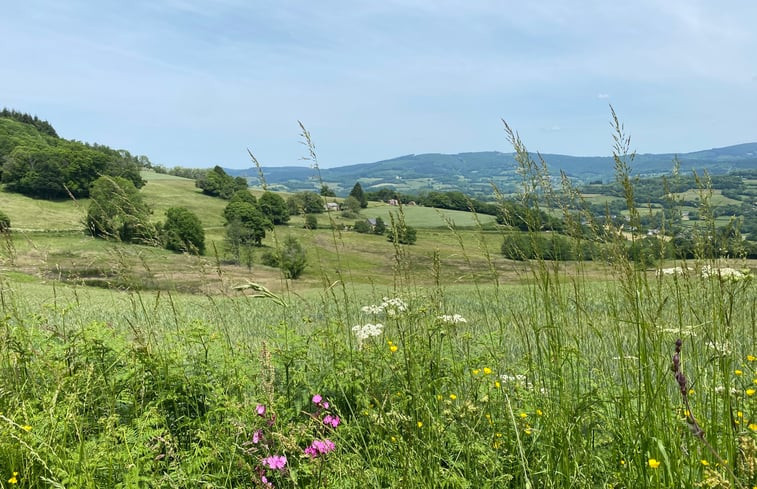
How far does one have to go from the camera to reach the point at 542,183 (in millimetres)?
3064

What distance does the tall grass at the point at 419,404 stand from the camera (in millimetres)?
2148

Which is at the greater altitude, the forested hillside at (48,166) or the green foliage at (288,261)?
the forested hillside at (48,166)

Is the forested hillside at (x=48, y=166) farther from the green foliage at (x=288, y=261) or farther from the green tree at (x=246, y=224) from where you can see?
the green foliage at (x=288, y=261)

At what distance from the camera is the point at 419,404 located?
2512mm

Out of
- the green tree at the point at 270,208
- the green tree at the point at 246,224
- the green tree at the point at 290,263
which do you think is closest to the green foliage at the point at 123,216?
the green tree at the point at 270,208

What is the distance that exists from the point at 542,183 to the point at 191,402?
9.49 feet

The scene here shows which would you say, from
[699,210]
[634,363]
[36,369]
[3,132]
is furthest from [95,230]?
[3,132]

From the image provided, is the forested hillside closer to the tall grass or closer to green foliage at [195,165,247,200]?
green foliage at [195,165,247,200]

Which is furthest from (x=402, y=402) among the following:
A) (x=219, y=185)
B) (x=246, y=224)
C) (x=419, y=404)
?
(x=219, y=185)

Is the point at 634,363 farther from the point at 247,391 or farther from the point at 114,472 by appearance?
the point at 114,472

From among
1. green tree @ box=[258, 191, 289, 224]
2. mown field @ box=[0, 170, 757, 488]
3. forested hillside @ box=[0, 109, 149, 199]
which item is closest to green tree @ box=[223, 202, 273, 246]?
forested hillside @ box=[0, 109, 149, 199]

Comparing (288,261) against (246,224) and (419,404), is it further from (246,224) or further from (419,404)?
(246,224)

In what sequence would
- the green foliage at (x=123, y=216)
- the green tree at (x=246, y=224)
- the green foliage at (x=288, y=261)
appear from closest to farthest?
the green foliage at (x=288, y=261) → the green foliage at (x=123, y=216) → the green tree at (x=246, y=224)

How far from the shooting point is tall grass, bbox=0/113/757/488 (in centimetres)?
215
